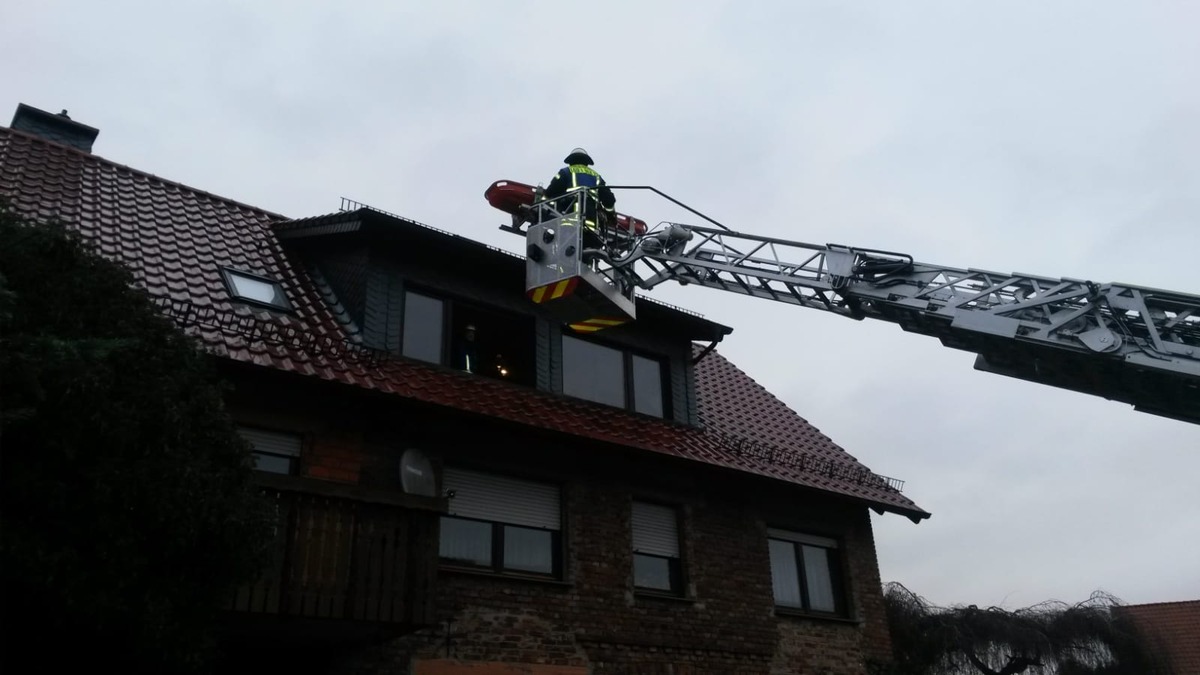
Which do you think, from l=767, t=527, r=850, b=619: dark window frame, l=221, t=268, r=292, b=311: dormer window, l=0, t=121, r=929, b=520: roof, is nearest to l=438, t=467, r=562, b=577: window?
l=0, t=121, r=929, b=520: roof

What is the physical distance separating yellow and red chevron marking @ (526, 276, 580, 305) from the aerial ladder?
0.5 inches

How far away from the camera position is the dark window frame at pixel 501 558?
11945 millimetres

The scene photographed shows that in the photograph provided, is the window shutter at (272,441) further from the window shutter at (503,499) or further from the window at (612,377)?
the window at (612,377)

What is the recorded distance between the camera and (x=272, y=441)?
11.2 m

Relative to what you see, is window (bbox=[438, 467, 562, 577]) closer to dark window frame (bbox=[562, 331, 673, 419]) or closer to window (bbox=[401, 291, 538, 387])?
window (bbox=[401, 291, 538, 387])

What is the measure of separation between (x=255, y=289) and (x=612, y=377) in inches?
203

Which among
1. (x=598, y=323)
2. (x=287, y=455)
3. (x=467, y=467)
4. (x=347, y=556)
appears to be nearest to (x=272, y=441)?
(x=287, y=455)

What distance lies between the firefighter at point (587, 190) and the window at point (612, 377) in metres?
3.54

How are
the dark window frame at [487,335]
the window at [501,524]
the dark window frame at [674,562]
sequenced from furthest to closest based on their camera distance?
the dark window frame at [674,562], the dark window frame at [487,335], the window at [501,524]

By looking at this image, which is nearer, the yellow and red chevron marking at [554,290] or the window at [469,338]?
the yellow and red chevron marking at [554,290]

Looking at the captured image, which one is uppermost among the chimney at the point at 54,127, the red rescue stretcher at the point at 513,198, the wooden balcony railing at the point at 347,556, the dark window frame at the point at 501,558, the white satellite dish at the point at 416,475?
the chimney at the point at 54,127

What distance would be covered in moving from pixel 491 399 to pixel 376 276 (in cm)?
209

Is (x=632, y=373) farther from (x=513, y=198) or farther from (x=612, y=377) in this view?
(x=513, y=198)

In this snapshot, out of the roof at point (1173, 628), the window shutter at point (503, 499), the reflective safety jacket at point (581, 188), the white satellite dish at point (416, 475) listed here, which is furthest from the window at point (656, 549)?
the roof at point (1173, 628)
